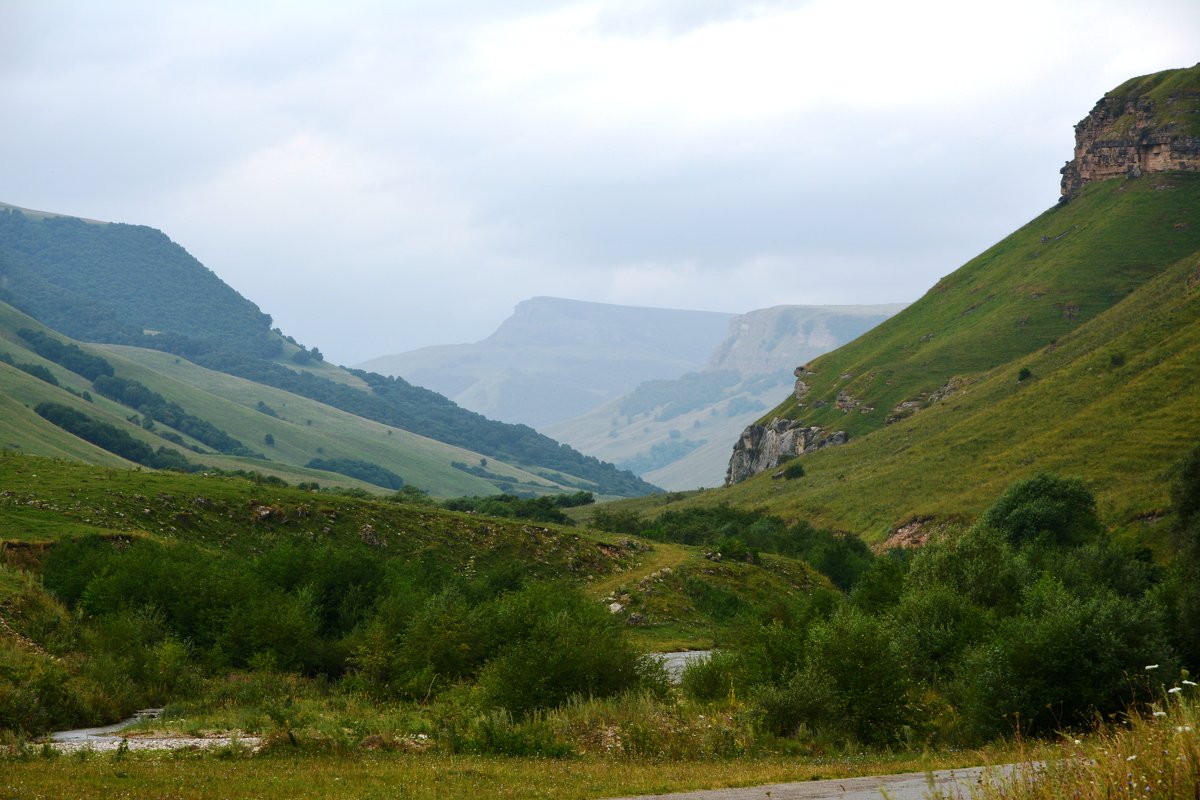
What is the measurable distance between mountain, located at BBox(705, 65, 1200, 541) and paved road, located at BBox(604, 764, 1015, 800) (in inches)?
2623

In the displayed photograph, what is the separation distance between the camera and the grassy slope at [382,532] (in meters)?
57.5

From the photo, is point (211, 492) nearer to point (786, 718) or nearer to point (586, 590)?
point (586, 590)

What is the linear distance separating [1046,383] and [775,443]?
62.9 metres

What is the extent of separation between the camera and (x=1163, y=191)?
613ft

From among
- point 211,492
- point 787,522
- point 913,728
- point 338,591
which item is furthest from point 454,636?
point 787,522

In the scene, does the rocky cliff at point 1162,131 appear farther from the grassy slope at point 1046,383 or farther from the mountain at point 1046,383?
the grassy slope at point 1046,383

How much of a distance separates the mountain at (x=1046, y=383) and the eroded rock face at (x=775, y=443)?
415 mm

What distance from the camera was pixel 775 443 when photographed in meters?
184

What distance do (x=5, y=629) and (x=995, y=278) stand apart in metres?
183

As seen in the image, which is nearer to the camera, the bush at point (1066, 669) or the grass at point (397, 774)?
the grass at point (397, 774)

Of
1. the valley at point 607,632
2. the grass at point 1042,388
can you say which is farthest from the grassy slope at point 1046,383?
the valley at point 607,632

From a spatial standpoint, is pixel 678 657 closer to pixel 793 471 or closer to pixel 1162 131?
pixel 793 471

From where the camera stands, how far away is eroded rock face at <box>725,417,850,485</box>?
169875mm

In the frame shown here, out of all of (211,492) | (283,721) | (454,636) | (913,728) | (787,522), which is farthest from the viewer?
(787,522)
